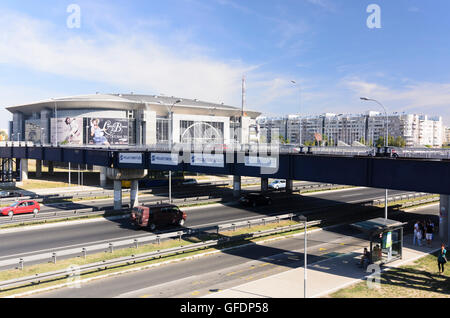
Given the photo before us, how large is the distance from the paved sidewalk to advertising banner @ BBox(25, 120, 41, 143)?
9568 cm

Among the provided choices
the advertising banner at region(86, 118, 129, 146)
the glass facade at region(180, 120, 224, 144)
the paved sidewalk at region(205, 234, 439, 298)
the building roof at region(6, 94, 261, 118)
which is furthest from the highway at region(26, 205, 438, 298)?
the glass facade at region(180, 120, 224, 144)

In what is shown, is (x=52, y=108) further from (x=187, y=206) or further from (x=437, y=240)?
(x=437, y=240)

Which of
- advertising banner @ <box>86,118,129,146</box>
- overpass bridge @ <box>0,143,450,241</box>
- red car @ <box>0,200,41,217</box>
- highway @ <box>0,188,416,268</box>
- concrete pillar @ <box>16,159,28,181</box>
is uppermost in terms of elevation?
advertising banner @ <box>86,118,129,146</box>

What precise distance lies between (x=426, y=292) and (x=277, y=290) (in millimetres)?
7290

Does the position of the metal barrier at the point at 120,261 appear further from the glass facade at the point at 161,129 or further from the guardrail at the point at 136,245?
the glass facade at the point at 161,129

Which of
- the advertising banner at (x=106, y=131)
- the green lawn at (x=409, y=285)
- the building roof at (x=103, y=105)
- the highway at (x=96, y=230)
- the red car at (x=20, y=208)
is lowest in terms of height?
the highway at (x=96, y=230)

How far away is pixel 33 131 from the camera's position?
101500mm

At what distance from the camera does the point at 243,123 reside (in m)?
107

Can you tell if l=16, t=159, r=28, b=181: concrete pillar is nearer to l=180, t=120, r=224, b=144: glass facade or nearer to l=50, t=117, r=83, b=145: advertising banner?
l=50, t=117, r=83, b=145: advertising banner

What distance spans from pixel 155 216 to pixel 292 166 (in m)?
12.4

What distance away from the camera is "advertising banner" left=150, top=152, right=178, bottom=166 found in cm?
3400

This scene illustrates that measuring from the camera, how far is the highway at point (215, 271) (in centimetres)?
1686

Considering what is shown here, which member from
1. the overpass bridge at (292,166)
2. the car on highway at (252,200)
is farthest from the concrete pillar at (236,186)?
the overpass bridge at (292,166)
